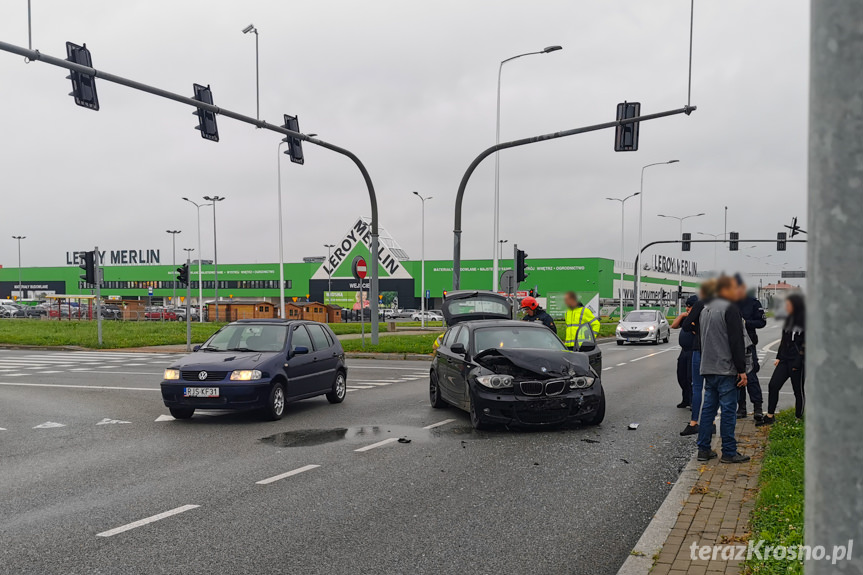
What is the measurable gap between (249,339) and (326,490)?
5.75 m

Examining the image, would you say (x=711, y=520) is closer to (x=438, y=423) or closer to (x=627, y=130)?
(x=438, y=423)

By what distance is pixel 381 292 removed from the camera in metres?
89.8

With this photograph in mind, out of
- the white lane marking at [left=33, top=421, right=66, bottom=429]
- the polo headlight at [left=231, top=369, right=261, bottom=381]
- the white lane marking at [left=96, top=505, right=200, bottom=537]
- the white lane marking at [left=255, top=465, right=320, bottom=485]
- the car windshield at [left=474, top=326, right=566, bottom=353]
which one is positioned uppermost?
the car windshield at [left=474, top=326, right=566, bottom=353]

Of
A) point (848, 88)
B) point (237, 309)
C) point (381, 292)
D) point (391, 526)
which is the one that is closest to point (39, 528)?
point (391, 526)

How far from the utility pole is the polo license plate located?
9924 millimetres

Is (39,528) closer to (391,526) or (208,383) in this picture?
(391,526)

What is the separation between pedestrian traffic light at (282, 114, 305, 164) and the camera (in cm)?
1872

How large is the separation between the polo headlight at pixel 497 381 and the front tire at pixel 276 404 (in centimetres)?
324

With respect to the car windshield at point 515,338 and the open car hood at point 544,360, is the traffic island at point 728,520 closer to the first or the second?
the open car hood at point 544,360

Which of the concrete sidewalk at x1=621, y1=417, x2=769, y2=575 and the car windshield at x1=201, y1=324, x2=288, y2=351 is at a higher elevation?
the car windshield at x1=201, y1=324, x2=288, y2=351

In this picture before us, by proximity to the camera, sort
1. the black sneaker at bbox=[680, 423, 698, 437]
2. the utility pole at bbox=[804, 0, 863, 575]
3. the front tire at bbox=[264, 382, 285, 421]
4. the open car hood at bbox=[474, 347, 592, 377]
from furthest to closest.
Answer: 1. the front tire at bbox=[264, 382, 285, 421]
2. the open car hood at bbox=[474, 347, 592, 377]
3. the black sneaker at bbox=[680, 423, 698, 437]
4. the utility pole at bbox=[804, 0, 863, 575]

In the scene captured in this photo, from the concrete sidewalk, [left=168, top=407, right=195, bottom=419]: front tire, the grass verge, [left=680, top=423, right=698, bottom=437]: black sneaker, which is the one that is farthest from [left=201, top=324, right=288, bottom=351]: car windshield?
the grass verge

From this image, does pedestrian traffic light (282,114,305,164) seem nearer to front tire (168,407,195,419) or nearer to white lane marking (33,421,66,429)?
front tire (168,407,195,419)

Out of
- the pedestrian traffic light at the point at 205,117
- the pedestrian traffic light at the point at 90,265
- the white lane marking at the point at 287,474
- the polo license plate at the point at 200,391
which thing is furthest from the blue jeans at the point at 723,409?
the pedestrian traffic light at the point at 90,265
